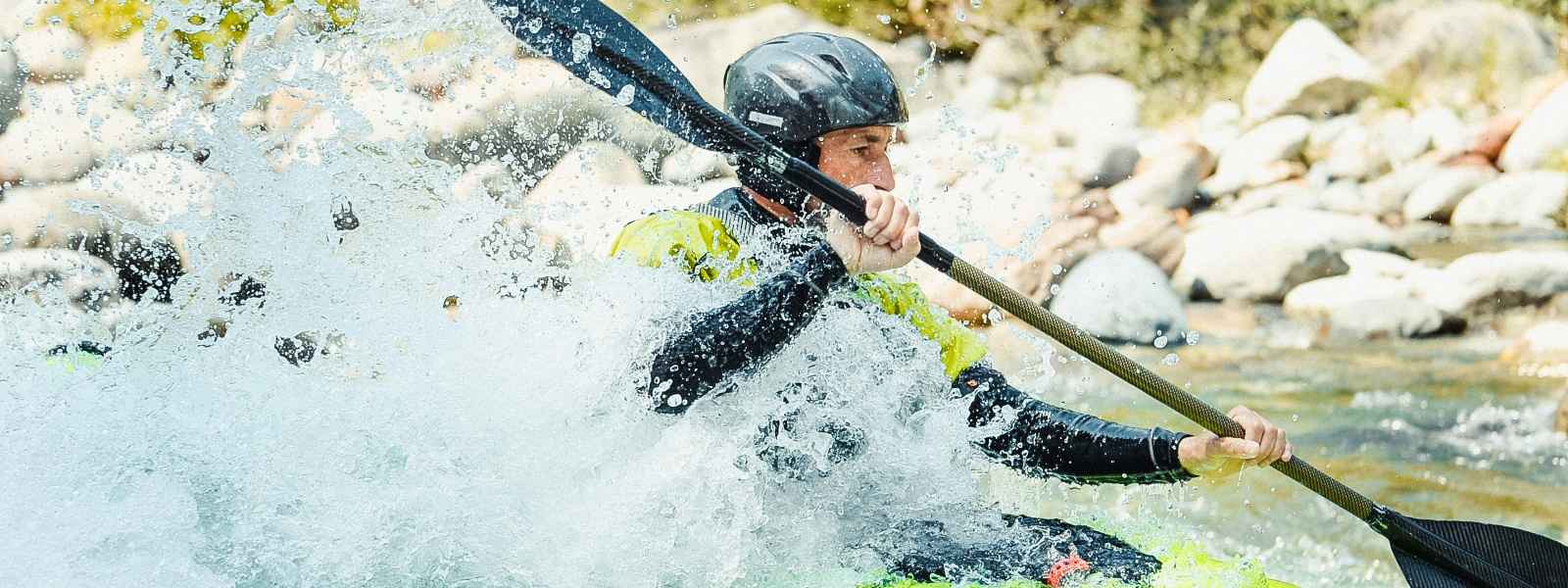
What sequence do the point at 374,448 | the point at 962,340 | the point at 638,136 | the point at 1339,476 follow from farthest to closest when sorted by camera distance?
1. the point at 638,136
2. the point at 1339,476
3. the point at 962,340
4. the point at 374,448

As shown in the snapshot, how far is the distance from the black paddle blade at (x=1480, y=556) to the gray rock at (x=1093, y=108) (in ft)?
22.2

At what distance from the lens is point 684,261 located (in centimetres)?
262

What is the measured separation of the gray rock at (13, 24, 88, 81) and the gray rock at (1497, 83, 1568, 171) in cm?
889

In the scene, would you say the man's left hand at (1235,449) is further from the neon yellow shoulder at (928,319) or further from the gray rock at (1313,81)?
the gray rock at (1313,81)

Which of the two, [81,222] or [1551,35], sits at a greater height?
[1551,35]

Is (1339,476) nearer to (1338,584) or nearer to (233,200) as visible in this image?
(1338,584)

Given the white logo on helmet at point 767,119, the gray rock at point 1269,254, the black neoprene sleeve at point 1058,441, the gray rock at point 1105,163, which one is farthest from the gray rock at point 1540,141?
the white logo on helmet at point 767,119

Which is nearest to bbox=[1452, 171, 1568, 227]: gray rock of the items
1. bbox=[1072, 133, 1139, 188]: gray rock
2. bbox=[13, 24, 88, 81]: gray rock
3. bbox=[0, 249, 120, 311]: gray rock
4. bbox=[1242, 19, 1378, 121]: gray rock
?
bbox=[1242, 19, 1378, 121]: gray rock

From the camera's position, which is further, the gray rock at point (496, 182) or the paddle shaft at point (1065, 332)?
the gray rock at point (496, 182)

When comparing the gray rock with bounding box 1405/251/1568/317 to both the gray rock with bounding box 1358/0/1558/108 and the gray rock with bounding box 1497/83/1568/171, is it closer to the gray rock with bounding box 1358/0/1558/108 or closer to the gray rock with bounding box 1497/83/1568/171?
the gray rock with bounding box 1497/83/1568/171

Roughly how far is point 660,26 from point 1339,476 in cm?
660

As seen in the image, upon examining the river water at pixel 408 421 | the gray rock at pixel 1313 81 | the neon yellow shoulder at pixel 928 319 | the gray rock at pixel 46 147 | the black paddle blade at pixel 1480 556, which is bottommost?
the gray rock at pixel 46 147

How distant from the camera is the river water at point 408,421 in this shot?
2.30m

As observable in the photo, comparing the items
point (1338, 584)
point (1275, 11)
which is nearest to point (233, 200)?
point (1338, 584)
